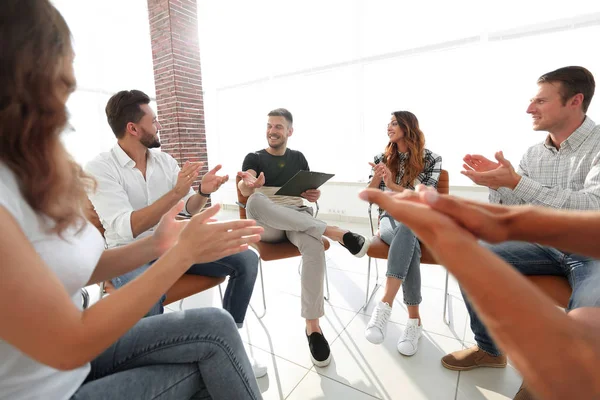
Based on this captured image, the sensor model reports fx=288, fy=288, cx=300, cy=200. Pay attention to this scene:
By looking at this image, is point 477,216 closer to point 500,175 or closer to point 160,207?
point 500,175

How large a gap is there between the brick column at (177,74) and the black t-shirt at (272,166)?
2.17 meters

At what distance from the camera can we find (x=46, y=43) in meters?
0.57

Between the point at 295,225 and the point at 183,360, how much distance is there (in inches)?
42.6

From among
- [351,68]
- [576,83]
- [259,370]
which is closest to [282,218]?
[259,370]

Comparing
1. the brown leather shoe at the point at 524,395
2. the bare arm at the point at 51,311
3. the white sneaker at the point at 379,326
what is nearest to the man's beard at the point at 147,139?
the bare arm at the point at 51,311

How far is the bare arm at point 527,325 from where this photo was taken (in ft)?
1.19

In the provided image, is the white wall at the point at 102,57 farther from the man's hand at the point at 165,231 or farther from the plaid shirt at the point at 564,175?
the plaid shirt at the point at 564,175

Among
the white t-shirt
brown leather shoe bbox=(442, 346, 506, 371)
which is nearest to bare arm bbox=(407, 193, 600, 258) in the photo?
the white t-shirt

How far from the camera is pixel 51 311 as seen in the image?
Result: 481 millimetres

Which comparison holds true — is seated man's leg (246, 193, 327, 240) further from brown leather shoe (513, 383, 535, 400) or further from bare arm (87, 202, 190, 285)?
brown leather shoe (513, 383, 535, 400)

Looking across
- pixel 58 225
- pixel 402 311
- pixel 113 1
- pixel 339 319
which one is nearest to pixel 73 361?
pixel 58 225

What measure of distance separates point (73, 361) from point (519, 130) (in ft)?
14.1

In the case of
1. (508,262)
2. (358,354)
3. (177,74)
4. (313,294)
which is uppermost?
(177,74)

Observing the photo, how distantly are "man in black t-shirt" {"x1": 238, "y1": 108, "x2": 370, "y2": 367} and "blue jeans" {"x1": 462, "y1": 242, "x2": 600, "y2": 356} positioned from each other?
0.71 metres
